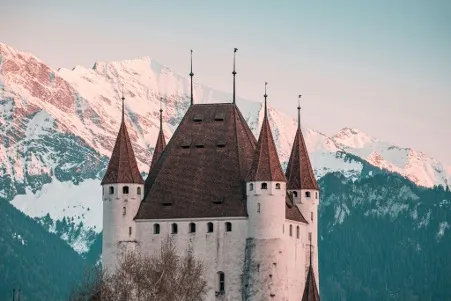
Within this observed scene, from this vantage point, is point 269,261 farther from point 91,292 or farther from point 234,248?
point 91,292

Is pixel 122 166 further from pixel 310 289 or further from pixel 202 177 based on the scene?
pixel 310 289

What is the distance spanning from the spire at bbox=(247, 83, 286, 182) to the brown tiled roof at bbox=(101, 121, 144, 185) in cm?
1132

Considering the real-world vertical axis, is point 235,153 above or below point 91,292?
above

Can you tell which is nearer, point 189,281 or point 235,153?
point 189,281

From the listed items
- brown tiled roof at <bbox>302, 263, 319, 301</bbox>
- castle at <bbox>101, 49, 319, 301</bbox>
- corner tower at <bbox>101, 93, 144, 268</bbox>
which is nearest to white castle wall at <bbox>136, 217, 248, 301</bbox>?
castle at <bbox>101, 49, 319, 301</bbox>

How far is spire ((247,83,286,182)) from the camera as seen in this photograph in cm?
19175

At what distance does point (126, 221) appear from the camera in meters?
195

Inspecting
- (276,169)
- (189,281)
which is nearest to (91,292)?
Result: (189,281)

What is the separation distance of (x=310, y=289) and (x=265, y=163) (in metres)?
12.0

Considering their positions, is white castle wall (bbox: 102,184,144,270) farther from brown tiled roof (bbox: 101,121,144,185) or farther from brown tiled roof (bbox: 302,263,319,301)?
brown tiled roof (bbox: 302,263,319,301)

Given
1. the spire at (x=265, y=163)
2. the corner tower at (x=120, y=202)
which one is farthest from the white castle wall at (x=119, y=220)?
the spire at (x=265, y=163)

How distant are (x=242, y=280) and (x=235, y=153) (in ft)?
42.9

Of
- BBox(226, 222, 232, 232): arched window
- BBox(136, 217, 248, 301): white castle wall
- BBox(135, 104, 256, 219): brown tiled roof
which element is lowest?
BBox(136, 217, 248, 301): white castle wall

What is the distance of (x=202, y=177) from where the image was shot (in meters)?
196
